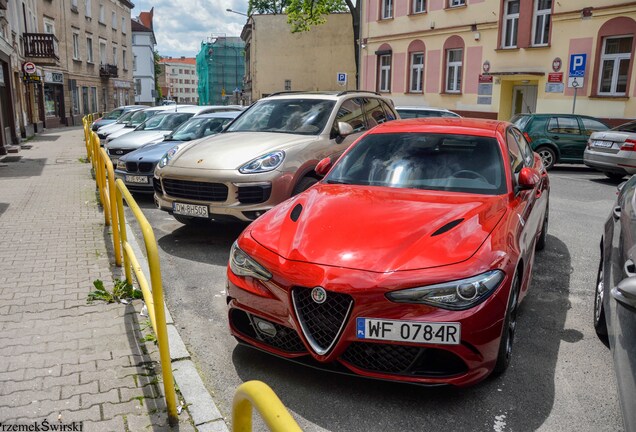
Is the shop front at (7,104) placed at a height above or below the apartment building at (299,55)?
below

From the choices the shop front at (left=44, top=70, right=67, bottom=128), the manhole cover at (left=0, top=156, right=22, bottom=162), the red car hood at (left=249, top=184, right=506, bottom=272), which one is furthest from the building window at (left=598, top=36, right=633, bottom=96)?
the shop front at (left=44, top=70, right=67, bottom=128)

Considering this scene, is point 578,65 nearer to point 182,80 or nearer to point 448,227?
point 448,227

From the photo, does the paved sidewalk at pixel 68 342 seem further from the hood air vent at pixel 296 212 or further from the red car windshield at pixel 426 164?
the red car windshield at pixel 426 164

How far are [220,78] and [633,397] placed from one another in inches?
3511

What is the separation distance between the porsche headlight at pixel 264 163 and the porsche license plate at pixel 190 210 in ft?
2.12

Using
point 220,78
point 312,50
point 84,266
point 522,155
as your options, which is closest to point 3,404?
point 84,266

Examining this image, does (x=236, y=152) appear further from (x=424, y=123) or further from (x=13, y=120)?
(x=13, y=120)

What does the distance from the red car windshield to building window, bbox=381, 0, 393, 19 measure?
2589cm

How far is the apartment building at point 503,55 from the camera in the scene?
62.3ft

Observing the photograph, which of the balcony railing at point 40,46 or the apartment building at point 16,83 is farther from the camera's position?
the balcony railing at point 40,46

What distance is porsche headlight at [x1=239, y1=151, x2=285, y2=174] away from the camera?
6438 mm

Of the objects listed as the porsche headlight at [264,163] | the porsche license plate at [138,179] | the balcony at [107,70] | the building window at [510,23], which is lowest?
the porsche license plate at [138,179]

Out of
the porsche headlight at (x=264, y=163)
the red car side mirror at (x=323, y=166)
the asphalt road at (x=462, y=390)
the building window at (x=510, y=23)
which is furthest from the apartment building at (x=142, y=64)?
the asphalt road at (x=462, y=390)

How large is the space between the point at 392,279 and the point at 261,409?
67.8 inches
